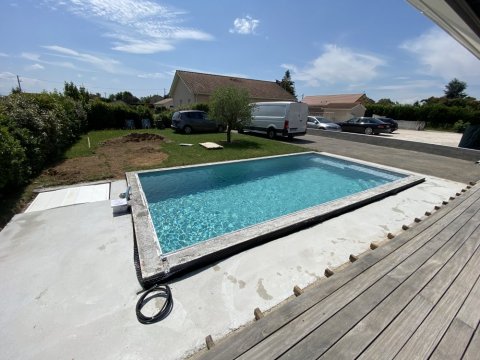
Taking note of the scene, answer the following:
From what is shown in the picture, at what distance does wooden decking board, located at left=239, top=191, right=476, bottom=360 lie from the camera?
164 cm

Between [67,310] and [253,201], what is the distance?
4675 millimetres

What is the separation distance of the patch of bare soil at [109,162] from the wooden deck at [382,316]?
6.82 metres

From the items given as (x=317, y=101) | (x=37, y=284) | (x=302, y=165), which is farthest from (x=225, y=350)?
(x=317, y=101)

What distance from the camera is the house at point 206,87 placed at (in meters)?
25.8

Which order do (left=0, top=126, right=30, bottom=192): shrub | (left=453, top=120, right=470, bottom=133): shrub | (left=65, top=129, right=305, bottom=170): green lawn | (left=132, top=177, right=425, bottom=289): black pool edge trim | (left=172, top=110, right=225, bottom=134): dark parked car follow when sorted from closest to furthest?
1. (left=132, top=177, right=425, bottom=289): black pool edge trim
2. (left=0, top=126, right=30, bottom=192): shrub
3. (left=65, top=129, right=305, bottom=170): green lawn
4. (left=172, top=110, right=225, bottom=134): dark parked car
5. (left=453, top=120, right=470, bottom=133): shrub

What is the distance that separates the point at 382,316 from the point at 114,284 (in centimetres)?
308

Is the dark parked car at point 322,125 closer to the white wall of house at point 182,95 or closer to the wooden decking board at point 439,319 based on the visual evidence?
the white wall of house at point 182,95

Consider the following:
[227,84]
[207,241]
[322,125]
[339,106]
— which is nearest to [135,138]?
[207,241]

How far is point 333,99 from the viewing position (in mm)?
39562

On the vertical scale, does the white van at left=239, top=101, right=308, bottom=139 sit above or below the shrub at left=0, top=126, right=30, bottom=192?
above

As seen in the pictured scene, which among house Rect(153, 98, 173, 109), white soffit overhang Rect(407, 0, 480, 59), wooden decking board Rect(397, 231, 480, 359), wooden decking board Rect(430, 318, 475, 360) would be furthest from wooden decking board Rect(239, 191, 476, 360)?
house Rect(153, 98, 173, 109)

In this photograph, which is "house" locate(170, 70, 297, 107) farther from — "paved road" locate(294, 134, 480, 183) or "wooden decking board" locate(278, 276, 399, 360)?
"wooden decking board" locate(278, 276, 399, 360)

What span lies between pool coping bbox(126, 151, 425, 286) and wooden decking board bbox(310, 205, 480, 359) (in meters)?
1.97

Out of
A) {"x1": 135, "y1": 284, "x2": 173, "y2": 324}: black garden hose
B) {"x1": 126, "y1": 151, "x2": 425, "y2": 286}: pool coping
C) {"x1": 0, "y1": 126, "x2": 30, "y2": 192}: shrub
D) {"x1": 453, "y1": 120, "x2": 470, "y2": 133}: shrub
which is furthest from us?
{"x1": 453, "y1": 120, "x2": 470, "y2": 133}: shrub
